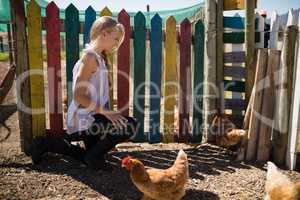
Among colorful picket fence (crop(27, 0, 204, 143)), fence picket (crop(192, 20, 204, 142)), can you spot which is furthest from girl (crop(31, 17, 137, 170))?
fence picket (crop(192, 20, 204, 142))

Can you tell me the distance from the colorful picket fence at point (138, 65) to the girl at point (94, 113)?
50 cm

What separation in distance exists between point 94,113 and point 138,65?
107cm

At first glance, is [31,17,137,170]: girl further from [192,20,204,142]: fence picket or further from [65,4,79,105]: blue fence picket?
[192,20,204,142]: fence picket

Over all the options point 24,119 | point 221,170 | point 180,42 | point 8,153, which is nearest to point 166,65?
point 180,42

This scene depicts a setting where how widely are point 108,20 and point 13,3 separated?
1210mm

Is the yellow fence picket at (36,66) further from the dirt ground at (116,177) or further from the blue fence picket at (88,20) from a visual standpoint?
the blue fence picket at (88,20)

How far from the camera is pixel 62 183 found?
387 cm

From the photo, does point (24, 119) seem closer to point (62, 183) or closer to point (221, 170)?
point (62, 183)

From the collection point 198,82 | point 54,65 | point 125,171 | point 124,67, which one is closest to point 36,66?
point 54,65

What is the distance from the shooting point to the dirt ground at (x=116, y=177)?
3.68 m

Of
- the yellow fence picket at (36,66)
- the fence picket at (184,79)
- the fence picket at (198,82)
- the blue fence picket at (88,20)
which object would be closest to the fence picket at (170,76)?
the fence picket at (184,79)

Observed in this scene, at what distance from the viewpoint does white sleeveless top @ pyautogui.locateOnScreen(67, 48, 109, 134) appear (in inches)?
155

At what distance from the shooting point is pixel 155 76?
4.93 m

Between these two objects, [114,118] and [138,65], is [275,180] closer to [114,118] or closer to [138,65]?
[114,118]
